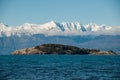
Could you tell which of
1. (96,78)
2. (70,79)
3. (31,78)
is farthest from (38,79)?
(96,78)

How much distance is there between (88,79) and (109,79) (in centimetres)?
507

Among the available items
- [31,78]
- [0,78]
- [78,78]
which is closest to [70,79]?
[78,78]

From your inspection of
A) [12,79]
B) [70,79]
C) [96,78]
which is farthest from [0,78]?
[96,78]

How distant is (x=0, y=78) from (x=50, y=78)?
11.9 meters

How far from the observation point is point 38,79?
274ft

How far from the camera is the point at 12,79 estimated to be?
83.6 metres

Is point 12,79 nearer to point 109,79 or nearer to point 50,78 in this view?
point 50,78

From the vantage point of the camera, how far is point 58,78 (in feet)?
284

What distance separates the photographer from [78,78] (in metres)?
87.1

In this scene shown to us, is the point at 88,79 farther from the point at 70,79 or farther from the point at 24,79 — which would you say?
the point at 24,79

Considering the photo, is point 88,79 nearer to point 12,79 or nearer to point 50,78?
point 50,78

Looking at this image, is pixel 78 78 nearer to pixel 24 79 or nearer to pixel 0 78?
pixel 24 79

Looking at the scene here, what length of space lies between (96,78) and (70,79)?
22.6 feet

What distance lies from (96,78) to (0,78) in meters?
23.0
